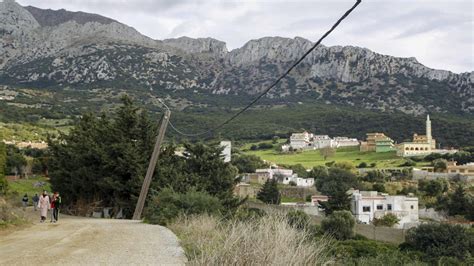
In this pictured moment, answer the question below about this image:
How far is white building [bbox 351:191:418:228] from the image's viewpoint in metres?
59.2

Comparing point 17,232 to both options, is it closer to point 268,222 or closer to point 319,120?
point 268,222

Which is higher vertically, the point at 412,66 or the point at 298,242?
the point at 412,66

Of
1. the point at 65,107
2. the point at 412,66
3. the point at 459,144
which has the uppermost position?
the point at 412,66

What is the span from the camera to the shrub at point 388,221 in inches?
2287

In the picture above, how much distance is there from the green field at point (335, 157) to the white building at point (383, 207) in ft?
105

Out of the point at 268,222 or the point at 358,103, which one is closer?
the point at 268,222


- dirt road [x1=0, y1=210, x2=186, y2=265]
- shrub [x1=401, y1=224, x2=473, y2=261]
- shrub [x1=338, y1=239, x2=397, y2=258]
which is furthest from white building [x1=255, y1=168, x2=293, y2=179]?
dirt road [x1=0, y1=210, x2=186, y2=265]

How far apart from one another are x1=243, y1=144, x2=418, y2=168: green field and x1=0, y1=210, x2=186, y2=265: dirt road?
269ft

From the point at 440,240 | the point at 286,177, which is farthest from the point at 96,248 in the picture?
the point at 286,177

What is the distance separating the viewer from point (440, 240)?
120ft

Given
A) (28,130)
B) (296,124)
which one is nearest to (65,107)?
(28,130)

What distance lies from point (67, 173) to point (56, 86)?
15294 centimetres

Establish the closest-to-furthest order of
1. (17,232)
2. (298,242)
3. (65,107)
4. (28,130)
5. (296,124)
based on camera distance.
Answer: (298,242)
(17,232)
(28,130)
(65,107)
(296,124)

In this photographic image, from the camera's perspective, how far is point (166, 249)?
1106 centimetres
